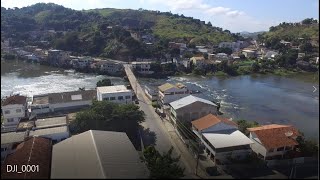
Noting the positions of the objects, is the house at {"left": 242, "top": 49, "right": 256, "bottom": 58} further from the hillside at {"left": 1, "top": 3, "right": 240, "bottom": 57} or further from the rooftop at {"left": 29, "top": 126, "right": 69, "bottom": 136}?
the rooftop at {"left": 29, "top": 126, "right": 69, "bottom": 136}

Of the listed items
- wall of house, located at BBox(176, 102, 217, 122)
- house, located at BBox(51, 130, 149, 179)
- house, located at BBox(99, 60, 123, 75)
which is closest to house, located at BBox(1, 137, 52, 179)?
house, located at BBox(51, 130, 149, 179)

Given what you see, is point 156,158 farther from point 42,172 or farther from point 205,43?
point 205,43

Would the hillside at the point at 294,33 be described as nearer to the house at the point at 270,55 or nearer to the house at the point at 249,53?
the house at the point at 270,55

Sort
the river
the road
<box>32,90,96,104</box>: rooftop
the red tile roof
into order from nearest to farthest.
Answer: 1. the road
2. the red tile roof
3. <box>32,90,96,104</box>: rooftop
4. the river

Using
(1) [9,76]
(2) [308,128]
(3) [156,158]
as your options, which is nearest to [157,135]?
(3) [156,158]

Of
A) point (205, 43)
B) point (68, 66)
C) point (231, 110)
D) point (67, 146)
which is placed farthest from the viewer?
point (205, 43)

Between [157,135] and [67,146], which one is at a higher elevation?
[67,146]

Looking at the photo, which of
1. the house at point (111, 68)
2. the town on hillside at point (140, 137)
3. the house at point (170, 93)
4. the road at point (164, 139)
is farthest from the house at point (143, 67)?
the house at point (170, 93)

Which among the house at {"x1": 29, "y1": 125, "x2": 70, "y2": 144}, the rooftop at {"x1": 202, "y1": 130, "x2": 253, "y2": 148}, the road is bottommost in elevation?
the road
